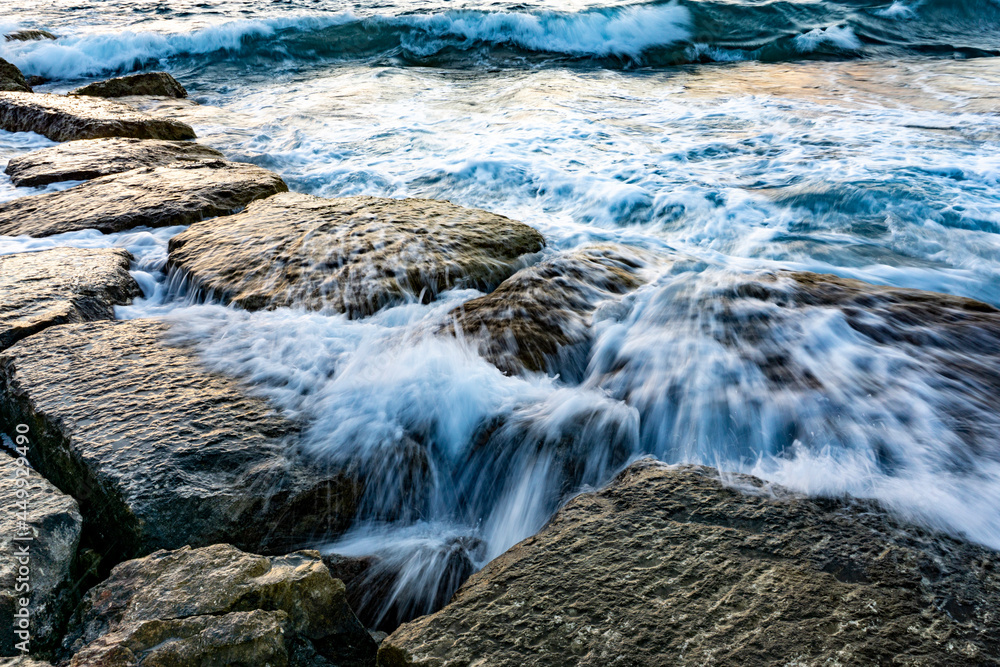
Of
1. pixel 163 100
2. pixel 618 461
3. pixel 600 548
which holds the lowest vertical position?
pixel 618 461

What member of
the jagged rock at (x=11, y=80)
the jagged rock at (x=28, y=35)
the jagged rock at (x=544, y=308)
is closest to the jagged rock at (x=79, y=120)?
the jagged rock at (x=11, y=80)

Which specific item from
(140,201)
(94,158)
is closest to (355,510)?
(140,201)

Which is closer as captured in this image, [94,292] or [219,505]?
[219,505]

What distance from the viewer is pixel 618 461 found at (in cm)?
247

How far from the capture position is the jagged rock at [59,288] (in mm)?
3033

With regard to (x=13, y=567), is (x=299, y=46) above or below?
above

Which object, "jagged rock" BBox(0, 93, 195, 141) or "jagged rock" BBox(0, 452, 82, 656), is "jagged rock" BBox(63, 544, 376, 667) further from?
"jagged rock" BBox(0, 93, 195, 141)

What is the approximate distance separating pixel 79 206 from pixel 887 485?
5.33 meters

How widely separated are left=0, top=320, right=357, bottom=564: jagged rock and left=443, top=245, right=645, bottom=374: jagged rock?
1.03 metres

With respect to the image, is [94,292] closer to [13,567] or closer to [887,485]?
[13,567]

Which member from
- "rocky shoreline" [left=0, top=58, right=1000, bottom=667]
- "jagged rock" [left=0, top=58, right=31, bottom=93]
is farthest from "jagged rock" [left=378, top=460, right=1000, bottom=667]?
"jagged rock" [left=0, top=58, right=31, bottom=93]

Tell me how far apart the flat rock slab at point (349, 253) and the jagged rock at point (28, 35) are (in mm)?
10981

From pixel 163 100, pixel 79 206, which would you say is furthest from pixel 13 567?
pixel 163 100

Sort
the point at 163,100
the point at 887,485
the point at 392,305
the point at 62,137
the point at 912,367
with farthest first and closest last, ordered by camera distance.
Answer: the point at 163,100, the point at 62,137, the point at 392,305, the point at 912,367, the point at 887,485
